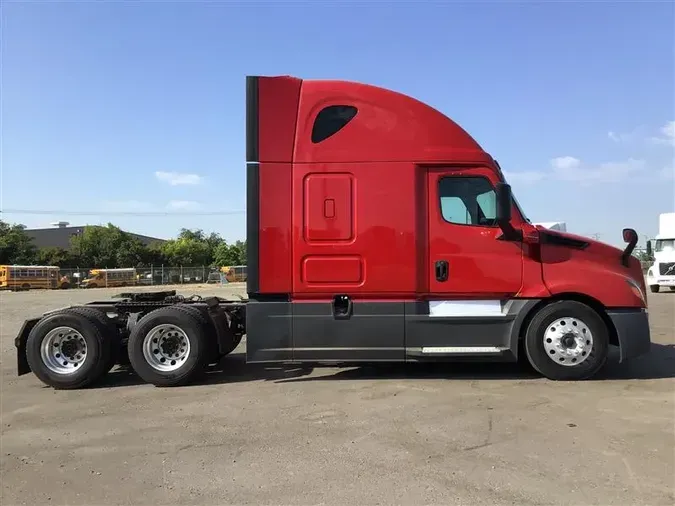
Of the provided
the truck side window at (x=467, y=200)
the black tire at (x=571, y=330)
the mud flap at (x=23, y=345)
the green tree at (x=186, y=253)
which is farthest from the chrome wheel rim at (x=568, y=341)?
the green tree at (x=186, y=253)

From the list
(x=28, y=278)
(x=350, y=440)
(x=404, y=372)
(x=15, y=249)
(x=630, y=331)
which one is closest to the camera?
(x=350, y=440)

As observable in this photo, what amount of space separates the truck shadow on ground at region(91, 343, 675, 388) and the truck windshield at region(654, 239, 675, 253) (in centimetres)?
1997

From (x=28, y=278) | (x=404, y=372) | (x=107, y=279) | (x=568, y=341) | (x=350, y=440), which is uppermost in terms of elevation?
(x=28, y=278)

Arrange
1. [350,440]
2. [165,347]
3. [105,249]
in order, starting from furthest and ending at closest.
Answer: [105,249], [165,347], [350,440]

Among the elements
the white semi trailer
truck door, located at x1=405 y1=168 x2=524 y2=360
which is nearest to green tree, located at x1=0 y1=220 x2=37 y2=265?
the white semi trailer

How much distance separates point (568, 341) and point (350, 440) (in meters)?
3.46

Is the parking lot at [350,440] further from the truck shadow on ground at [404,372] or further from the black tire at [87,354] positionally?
→ the black tire at [87,354]

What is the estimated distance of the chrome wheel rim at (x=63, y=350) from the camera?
7.31 m

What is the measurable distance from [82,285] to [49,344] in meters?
54.3

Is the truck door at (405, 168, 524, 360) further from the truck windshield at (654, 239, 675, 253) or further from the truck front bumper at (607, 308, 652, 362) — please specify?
the truck windshield at (654, 239, 675, 253)

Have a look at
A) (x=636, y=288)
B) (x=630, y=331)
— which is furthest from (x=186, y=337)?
(x=636, y=288)

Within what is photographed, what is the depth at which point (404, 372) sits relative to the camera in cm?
758

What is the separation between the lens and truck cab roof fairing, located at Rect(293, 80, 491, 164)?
22.8 feet

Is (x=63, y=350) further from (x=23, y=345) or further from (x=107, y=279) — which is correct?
(x=107, y=279)
